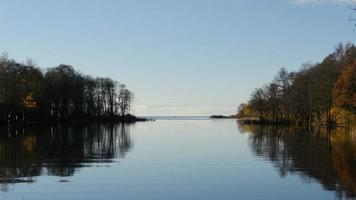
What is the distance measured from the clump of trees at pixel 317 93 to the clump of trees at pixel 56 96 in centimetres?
4465

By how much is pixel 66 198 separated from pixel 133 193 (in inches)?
96.2

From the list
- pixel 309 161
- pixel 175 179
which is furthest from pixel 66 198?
pixel 309 161

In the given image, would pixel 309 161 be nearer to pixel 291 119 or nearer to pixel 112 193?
pixel 112 193

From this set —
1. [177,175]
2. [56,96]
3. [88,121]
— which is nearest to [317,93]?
[56,96]

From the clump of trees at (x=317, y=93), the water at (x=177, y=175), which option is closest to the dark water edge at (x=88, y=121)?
the clump of trees at (x=317, y=93)

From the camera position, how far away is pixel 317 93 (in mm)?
100562

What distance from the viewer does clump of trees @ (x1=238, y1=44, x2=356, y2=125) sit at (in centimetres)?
Answer: 8531

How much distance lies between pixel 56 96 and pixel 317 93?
196 ft

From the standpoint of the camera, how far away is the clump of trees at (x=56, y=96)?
106812 mm

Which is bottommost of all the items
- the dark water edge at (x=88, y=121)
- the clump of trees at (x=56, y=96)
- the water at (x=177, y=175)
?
the water at (x=177, y=175)

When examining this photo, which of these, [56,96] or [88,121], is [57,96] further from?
[88,121]

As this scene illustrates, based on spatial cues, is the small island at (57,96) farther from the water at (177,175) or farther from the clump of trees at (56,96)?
the water at (177,175)

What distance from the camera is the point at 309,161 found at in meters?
30.8

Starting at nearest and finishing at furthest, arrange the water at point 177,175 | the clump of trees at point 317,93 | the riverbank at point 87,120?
the water at point 177,175 → the clump of trees at point 317,93 → the riverbank at point 87,120
